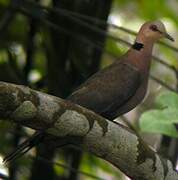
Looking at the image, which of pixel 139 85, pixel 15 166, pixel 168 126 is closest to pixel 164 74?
pixel 15 166

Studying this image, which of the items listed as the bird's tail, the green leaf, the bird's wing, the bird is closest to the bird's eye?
the bird

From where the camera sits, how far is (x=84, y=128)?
256cm

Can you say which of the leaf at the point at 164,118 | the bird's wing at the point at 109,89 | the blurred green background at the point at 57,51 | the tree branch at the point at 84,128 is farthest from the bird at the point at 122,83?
the tree branch at the point at 84,128

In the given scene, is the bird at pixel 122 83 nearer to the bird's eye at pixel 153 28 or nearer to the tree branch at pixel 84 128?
the bird's eye at pixel 153 28

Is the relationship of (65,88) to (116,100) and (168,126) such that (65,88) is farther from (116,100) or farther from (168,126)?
(168,126)

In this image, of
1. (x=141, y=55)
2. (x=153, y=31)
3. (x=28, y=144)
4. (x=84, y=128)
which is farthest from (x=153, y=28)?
(x=84, y=128)

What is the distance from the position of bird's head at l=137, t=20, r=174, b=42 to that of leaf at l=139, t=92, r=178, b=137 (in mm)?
920

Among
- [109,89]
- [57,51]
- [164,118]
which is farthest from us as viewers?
[57,51]

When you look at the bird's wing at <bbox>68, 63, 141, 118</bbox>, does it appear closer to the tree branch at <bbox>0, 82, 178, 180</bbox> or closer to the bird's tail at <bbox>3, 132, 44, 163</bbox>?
the bird's tail at <bbox>3, 132, 44, 163</bbox>

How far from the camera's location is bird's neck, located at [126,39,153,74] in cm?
386

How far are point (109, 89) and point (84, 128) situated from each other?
1087 millimetres

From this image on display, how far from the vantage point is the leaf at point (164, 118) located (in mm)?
2885

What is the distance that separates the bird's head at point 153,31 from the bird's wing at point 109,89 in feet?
0.63

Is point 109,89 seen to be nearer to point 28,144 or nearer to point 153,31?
point 153,31
